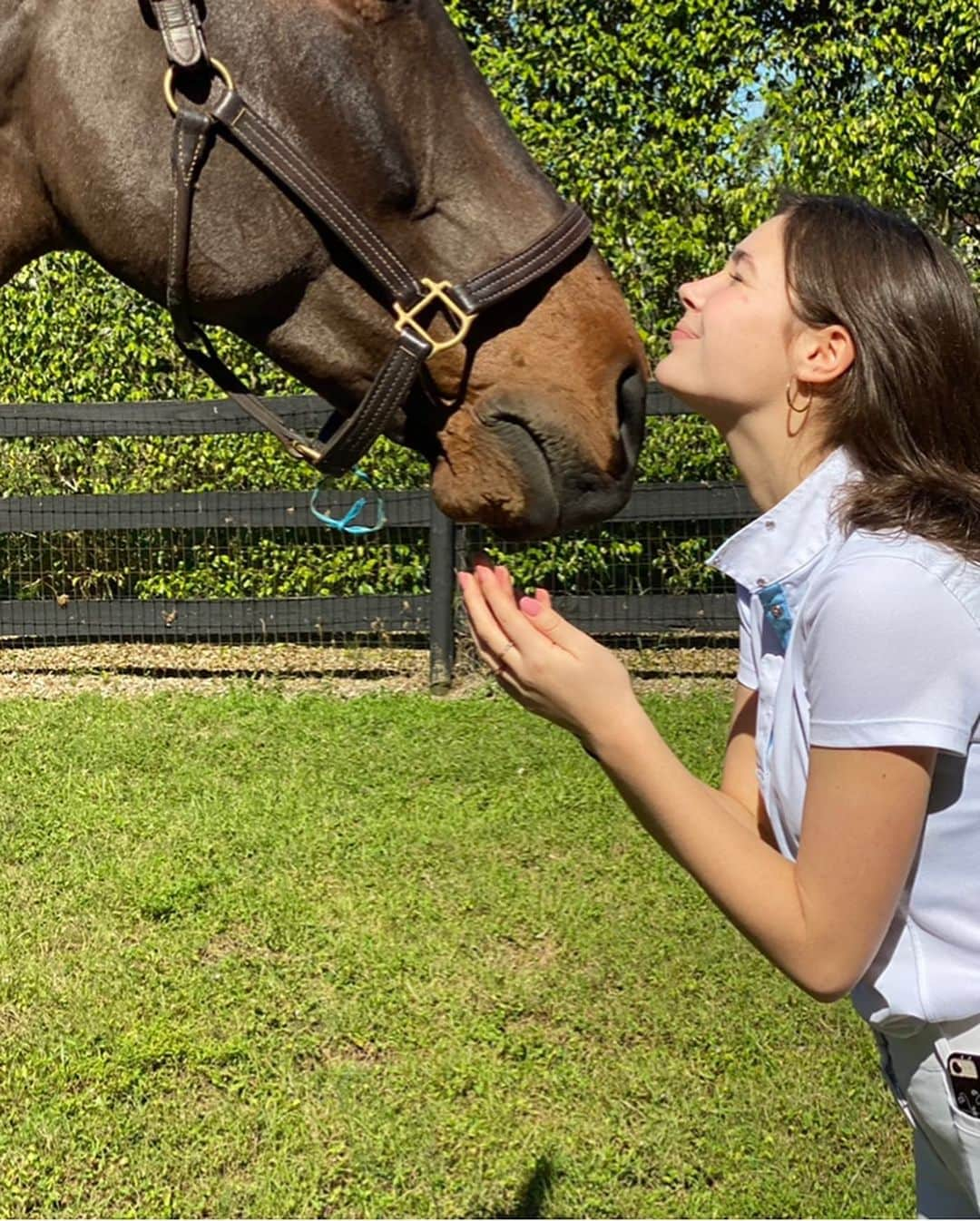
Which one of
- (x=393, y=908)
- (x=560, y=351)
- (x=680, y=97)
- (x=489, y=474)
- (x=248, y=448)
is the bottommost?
(x=393, y=908)

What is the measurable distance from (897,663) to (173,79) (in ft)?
4.29

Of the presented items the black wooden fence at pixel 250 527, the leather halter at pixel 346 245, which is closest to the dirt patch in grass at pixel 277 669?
the black wooden fence at pixel 250 527

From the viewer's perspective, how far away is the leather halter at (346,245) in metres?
1.68

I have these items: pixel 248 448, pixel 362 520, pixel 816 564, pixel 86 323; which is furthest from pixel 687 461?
pixel 816 564

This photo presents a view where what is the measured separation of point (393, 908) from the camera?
3.70m

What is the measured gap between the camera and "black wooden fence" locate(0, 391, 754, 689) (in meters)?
6.13

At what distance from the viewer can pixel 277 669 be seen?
6543mm

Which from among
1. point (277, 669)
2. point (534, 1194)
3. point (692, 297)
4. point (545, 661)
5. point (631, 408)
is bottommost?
point (277, 669)

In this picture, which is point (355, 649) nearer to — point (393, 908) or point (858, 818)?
point (393, 908)

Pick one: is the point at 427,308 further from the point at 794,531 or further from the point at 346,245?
the point at 794,531

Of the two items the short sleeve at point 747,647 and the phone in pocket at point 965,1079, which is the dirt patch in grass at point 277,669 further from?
the phone in pocket at point 965,1079

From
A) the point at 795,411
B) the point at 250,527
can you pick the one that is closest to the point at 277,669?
the point at 250,527

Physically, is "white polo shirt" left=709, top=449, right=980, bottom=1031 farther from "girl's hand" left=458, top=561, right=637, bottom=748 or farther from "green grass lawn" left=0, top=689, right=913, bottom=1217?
"green grass lawn" left=0, top=689, right=913, bottom=1217

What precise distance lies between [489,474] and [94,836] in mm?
3051
